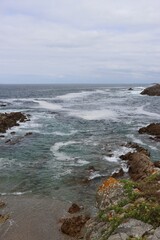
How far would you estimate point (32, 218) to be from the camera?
1870 centimetres

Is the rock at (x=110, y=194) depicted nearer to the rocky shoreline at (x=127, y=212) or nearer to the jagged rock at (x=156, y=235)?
the rocky shoreline at (x=127, y=212)

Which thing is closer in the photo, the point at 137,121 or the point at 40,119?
the point at 137,121

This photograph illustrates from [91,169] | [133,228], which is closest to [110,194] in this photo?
[133,228]

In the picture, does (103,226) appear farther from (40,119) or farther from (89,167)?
(40,119)

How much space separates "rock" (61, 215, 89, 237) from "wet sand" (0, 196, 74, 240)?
30 centimetres

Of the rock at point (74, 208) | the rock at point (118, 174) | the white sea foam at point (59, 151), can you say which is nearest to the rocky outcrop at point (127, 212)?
the rock at point (74, 208)

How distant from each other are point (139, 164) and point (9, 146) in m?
16.4

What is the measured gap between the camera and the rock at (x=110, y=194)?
13453 millimetres

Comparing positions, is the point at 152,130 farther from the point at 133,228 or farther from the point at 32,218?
the point at 133,228

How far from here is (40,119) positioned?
56188 mm

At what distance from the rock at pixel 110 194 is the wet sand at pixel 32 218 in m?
3.92

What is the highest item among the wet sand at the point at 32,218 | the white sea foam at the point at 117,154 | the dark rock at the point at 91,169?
the white sea foam at the point at 117,154

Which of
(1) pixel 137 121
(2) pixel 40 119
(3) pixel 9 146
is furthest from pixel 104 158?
(2) pixel 40 119

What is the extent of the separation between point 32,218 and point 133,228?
9519 mm
